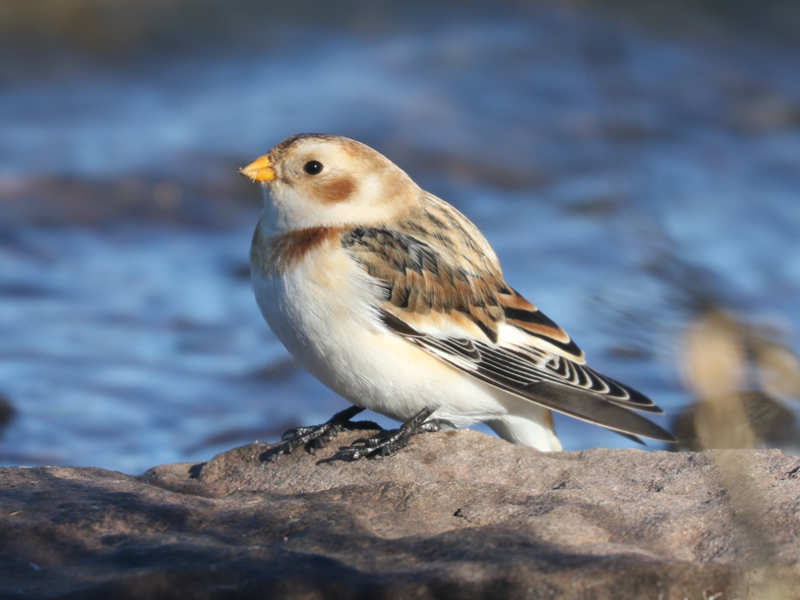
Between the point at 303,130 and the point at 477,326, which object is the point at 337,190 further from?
the point at 303,130

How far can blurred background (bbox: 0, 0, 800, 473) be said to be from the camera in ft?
22.9

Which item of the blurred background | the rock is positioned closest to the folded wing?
the blurred background

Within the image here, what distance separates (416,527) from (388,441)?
94 centimetres

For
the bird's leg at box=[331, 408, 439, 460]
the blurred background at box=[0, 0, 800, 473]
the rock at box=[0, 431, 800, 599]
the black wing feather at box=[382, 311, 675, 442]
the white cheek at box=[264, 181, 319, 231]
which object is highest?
the blurred background at box=[0, 0, 800, 473]

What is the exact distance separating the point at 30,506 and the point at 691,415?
150 inches

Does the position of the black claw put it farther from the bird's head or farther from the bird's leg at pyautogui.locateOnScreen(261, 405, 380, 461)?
the bird's head

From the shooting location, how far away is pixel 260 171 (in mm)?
4660

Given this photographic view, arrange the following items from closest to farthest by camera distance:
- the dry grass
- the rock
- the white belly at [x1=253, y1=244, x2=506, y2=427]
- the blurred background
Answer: the dry grass < the rock < the white belly at [x1=253, y1=244, x2=506, y2=427] < the blurred background

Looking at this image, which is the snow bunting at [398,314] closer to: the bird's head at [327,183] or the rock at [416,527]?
the bird's head at [327,183]

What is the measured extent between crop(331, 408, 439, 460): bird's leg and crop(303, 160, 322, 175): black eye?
1045 millimetres

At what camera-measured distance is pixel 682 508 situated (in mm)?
3457

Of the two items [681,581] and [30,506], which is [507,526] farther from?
[30,506]

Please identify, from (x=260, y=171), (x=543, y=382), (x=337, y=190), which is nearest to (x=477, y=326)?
(x=543, y=382)

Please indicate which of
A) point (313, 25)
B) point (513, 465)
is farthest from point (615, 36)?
point (513, 465)
